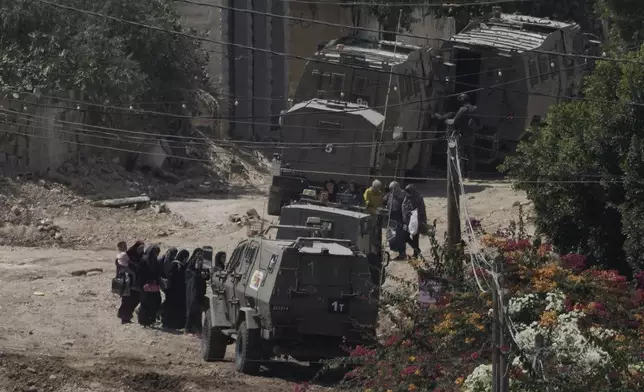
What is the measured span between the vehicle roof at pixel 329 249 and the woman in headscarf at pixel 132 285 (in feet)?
13.5

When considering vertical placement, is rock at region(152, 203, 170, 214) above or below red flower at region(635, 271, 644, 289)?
below

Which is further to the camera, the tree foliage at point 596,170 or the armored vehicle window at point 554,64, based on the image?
the armored vehicle window at point 554,64

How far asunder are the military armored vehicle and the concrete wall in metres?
5.27

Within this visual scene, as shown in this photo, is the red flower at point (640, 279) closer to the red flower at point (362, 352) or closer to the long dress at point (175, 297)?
the red flower at point (362, 352)

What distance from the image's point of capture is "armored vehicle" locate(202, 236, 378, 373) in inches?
665

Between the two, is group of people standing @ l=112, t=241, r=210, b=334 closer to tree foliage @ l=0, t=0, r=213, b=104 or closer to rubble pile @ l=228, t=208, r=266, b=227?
rubble pile @ l=228, t=208, r=266, b=227

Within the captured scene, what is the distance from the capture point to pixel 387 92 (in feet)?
103

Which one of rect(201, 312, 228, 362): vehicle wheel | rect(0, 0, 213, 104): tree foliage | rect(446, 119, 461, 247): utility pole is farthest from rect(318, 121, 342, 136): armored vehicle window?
rect(201, 312, 228, 362): vehicle wheel

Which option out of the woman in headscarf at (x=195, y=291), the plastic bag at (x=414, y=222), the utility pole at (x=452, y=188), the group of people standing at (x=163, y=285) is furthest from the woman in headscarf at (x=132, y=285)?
the plastic bag at (x=414, y=222)

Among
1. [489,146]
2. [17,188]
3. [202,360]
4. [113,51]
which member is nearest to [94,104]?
[113,51]

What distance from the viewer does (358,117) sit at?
29359 mm

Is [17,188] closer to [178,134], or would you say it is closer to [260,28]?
[178,134]

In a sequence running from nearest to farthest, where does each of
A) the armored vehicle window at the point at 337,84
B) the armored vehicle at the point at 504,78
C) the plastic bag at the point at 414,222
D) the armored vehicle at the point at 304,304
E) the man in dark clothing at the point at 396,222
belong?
the armored vehicle at the point at 304,304 → the plastic bag at the point at 414,222 → the man in dark clothing at the point at 396,222 → the armored vehicle window at the point at 337,84 → the armored vehicle at the point at 504,78

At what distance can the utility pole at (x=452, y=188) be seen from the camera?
64.6 feet
